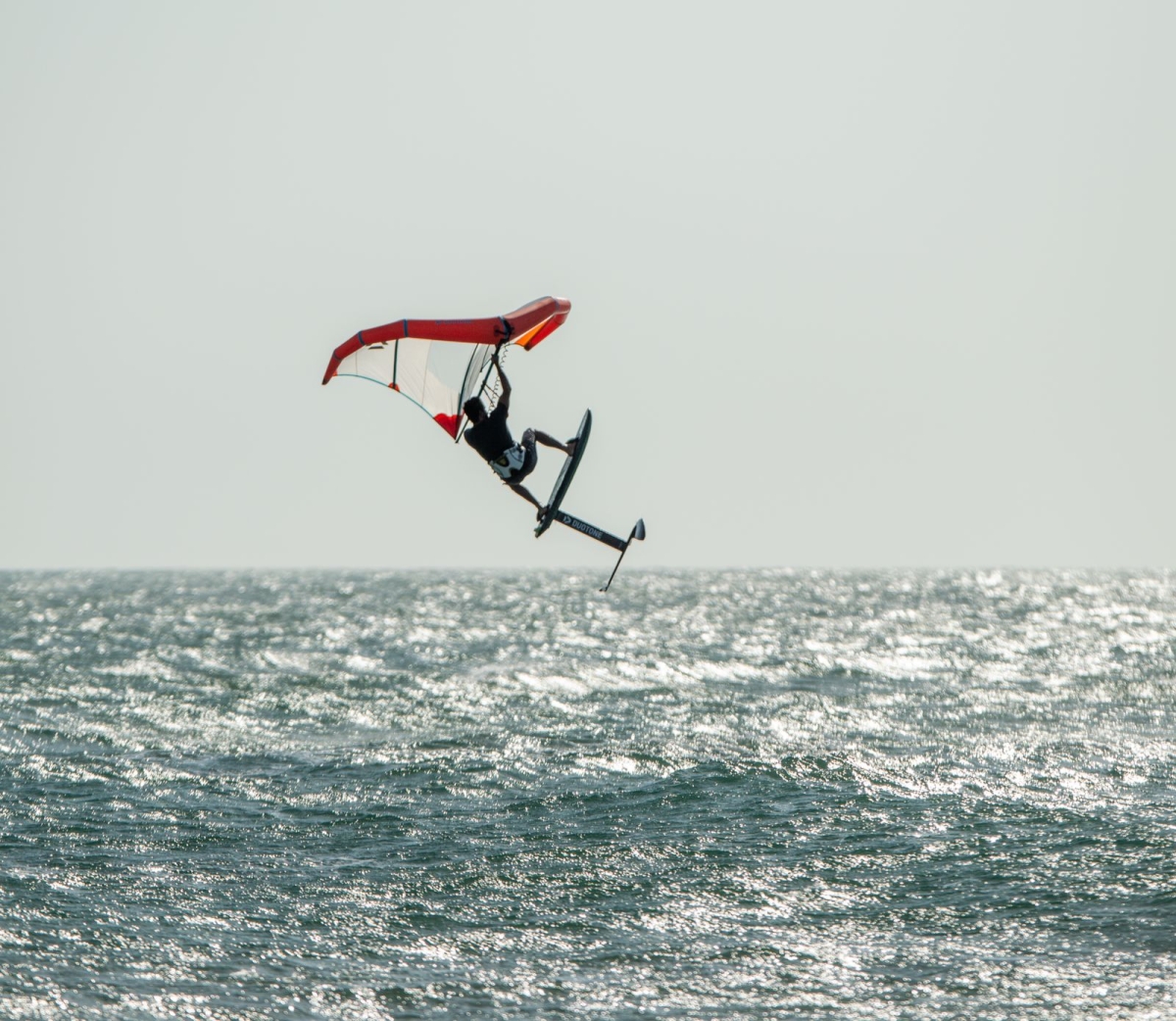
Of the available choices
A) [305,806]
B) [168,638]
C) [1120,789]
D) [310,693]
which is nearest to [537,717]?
[310,693]

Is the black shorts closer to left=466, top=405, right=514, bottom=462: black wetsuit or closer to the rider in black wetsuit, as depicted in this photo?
the rider in black wetsuit

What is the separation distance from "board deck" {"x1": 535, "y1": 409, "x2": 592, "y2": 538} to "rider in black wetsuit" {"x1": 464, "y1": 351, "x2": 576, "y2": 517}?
35cm

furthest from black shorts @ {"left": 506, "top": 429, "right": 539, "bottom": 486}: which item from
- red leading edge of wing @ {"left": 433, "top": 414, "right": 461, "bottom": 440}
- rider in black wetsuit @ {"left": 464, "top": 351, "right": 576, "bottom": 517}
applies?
red leading edge of wing @ {"left": 433, "top": 414, "right": 461, "bottom": 440}

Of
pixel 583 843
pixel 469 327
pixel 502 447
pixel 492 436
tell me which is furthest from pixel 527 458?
pixel 583 843

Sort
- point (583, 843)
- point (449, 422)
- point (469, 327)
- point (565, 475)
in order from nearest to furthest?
point (469, 327)
point (565, 475)
point (449, 422)
point (583, 843)

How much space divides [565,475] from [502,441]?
0.84m

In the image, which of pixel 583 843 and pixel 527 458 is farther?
pixel 583 843

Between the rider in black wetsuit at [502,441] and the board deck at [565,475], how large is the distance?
35cm

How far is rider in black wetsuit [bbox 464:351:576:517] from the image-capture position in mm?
13461

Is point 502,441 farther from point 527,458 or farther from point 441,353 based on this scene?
point 441,353

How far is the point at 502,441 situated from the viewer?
1357 cm

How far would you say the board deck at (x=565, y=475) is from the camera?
45.9ft

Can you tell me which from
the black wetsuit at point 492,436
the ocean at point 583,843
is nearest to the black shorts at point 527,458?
the black wetsuit at point 492,436

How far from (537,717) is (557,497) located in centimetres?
1440
